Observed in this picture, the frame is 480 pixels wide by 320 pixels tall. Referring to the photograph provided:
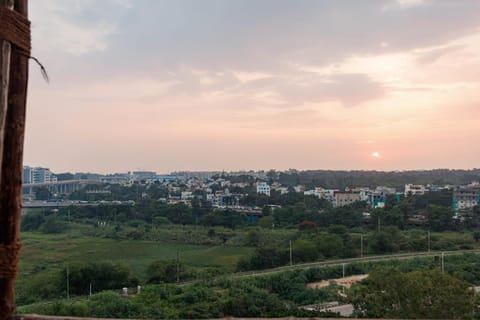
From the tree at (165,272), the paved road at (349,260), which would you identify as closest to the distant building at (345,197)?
the paved road at (349,260)

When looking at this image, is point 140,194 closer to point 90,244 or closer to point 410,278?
point 90,244

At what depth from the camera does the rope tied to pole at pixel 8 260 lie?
4.26ft

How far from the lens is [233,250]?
749 inches

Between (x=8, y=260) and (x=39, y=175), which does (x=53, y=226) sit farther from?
(x=39, y=175)

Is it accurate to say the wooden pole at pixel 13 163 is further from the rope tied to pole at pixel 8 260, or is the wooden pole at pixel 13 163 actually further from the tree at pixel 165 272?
the tree at pixel 165 272

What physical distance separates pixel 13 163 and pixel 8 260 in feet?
0.93

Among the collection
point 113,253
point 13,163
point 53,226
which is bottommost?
point 113,253

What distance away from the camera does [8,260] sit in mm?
1308

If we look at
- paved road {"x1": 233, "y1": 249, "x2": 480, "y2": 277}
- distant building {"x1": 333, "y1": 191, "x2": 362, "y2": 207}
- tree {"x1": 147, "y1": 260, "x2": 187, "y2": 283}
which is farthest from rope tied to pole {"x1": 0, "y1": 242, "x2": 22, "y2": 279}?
distant building {"x1": 333, "y1": 191, "x2": 362, "y2": 207}

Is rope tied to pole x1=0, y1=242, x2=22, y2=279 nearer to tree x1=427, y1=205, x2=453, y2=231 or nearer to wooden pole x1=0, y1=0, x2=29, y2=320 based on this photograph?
wooden pole x1=0, y1=0, x2=29, y2=320

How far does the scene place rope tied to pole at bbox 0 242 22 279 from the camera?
1.30 metres

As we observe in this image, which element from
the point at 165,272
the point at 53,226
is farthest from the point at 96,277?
the point at 53,226

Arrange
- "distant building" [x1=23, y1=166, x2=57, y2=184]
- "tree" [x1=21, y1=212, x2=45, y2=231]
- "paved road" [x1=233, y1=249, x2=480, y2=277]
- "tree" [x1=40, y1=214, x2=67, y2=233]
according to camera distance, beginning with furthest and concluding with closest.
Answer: "distant building" [x1=23, y1=166, x2=57, y2=184] → "tree" [x1=21, y1=212, x2=45, y2=231] → "tree" [x1=40, y1=214, x2=67, y2=233] → "paved road" [x1=233, y1=249, x2=480, y2=277]

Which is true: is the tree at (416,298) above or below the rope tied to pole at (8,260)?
below
